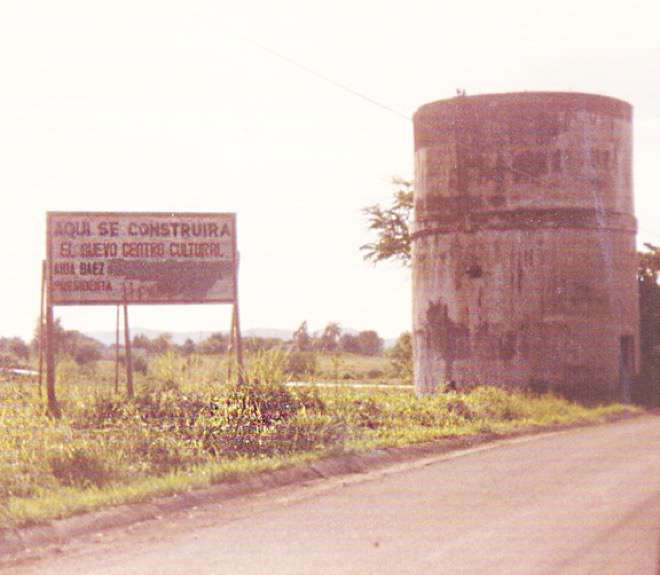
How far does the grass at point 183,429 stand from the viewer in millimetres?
10727

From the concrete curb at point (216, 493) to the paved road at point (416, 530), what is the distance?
0.75ft

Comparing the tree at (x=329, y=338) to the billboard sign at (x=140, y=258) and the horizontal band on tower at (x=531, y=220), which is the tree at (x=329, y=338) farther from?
the horizontal band on tower at (x=531, y=220)

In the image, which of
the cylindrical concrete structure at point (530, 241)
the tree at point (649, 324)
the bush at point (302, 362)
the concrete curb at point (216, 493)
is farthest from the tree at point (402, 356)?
Answer: the concrete curb at point (216, 493)

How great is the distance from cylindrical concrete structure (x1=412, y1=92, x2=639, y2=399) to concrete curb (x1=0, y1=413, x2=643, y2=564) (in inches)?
440

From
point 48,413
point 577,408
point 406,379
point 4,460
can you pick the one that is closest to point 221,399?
point 48,413

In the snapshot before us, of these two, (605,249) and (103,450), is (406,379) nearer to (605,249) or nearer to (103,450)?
(605,249)

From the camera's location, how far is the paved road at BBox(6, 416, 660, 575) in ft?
24.5

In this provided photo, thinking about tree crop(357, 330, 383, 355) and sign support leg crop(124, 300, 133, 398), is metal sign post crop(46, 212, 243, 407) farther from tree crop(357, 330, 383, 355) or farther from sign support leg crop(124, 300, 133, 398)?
tree crop(357, 330, 383, 355)

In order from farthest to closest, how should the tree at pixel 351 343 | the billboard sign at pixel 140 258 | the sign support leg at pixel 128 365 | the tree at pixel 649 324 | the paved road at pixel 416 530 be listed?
the tree at pixel 351 343 < the tree at pixel 649 324 < the billboard sign at pixel 140 258 < the sign support leg at pixel 128 365 < the paved road at pixel 416 530

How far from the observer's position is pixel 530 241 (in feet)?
91.8

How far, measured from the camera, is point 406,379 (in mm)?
45594

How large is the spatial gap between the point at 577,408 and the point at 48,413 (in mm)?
12041

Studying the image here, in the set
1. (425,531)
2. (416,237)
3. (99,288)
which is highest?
(416,237)

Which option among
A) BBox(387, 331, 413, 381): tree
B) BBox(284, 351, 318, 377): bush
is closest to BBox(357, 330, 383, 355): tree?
BBox(387, 331, 413, 381): tree
